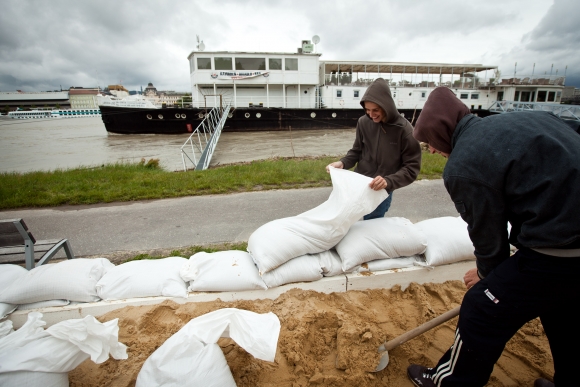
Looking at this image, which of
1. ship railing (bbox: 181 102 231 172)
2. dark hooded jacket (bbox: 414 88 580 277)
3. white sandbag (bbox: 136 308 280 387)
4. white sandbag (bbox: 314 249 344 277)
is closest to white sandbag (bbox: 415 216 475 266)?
white sandbag (bbox: 314 249 344 277)

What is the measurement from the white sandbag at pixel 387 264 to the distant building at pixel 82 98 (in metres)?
97.1

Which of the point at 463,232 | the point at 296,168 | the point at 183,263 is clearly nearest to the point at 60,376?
the point at 183,263

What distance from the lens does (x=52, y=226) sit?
403cm

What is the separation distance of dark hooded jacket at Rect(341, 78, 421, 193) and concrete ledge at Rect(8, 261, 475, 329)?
687 millimetres

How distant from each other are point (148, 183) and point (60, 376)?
4502mm

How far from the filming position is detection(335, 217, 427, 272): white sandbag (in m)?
2.36

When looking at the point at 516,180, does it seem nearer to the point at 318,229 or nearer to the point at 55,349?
the point at 318,229

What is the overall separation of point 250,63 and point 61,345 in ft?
62.2

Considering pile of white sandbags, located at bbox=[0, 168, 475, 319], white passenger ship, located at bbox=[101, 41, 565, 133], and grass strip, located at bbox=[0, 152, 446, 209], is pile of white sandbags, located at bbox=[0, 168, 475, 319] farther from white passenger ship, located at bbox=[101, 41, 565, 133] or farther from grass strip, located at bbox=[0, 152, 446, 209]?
white passenger ship, located at bbox=[101, 41, 565, 133]

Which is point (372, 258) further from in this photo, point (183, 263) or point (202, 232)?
point (202, 232)

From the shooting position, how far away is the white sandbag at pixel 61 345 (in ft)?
4.64

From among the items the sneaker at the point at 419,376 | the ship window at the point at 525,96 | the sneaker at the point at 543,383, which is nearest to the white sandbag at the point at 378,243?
the sneaker at the point at 419,376

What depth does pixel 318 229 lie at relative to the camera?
2.32 metres

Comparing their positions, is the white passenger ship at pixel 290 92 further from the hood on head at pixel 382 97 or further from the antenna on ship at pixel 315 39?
the hood on head at pixel 382 97
